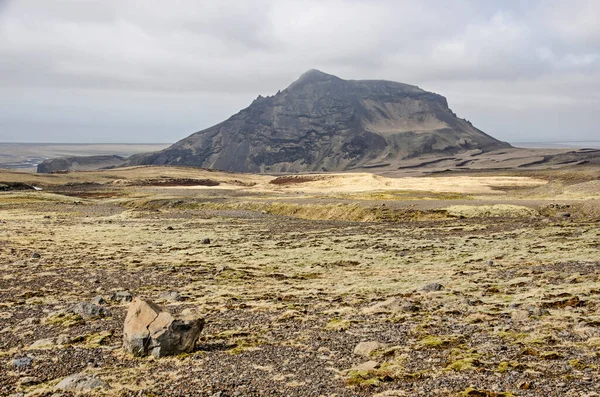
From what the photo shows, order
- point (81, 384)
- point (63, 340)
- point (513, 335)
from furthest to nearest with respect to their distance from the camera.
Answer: point (63, 340), point (513, 335), point (81, 384)

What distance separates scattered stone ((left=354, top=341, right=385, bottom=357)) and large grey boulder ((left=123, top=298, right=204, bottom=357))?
4.66 metres

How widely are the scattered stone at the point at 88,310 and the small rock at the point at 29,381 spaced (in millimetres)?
5800

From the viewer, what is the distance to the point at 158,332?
14.0 meters

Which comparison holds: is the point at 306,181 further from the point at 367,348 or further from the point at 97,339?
the point at 367,348

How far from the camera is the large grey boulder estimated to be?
14.0 m

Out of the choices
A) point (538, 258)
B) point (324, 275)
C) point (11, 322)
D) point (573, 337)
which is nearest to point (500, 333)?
point (573, 337)

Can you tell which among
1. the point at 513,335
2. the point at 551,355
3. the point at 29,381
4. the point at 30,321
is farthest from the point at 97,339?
the point at 551,355

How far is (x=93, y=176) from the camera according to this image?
17100 cm

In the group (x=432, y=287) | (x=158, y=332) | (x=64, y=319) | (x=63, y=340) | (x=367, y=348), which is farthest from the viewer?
(x=432, y=287)

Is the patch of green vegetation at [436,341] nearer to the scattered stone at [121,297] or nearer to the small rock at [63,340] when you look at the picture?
the small rock at [63,340]

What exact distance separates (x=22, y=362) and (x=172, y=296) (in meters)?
8.29

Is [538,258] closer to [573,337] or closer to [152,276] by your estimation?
[573,337]

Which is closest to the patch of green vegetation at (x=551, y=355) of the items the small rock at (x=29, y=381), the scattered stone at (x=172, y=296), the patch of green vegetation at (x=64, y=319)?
the small rock at (x=29, y=381)

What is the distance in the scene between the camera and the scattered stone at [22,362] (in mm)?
13516
